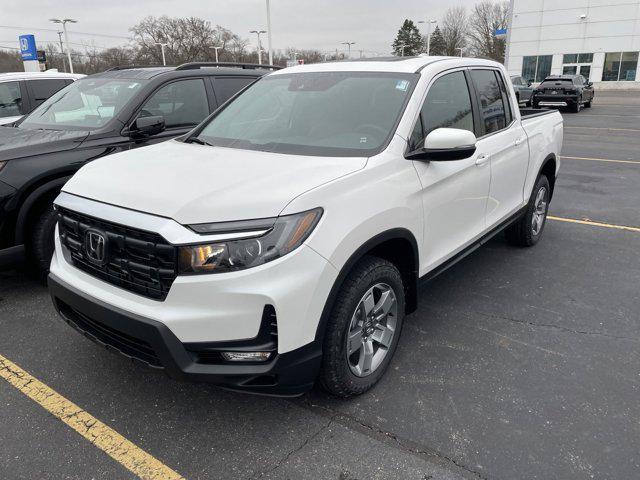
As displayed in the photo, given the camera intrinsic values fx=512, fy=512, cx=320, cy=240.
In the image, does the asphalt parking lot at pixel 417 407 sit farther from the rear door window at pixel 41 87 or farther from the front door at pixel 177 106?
the rear door window at pixel 41 87

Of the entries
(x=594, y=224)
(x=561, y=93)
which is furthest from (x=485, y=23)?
(x=594, y=224)

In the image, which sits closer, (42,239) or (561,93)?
(42,239)

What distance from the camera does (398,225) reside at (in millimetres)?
2867

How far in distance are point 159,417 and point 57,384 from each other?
787 millimetres

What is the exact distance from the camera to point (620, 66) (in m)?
46.2

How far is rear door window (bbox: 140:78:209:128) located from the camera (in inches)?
200

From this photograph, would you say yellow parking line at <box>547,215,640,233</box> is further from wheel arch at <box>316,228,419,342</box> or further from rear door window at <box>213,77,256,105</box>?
rear door window at <box>213,77,256,105</box>

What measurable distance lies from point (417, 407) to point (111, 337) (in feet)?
5.53

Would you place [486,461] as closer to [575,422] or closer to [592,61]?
[575,422]

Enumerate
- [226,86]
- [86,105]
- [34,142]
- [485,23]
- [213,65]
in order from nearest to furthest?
[34,142] → [86,105] → [226,86] → [213,65] → [485,23]

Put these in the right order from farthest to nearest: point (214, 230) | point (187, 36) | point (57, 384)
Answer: point (187, 36), point (57, 384), point (214, 230)

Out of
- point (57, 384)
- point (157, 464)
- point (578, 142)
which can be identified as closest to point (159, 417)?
point (157, 464)

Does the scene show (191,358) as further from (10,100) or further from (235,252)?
(10,100)

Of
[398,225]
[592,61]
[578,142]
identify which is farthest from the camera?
[592,61]
